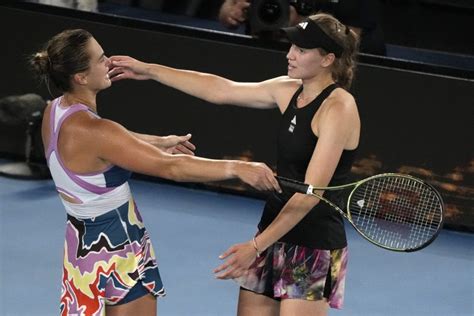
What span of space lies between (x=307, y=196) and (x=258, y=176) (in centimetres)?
29

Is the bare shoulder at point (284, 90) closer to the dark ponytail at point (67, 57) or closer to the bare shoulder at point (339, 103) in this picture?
the bare shoulder at point (339, 103)

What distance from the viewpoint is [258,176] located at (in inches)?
173

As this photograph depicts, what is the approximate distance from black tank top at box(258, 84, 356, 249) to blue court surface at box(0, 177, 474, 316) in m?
1.97

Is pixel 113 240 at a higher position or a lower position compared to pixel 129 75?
lower

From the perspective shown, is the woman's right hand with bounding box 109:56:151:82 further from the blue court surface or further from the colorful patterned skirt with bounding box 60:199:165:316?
the blue court surface

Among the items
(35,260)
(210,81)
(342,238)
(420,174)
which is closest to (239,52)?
(420,174)

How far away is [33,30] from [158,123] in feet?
4.14

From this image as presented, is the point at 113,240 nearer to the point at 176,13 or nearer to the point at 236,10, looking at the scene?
the point at 236,10

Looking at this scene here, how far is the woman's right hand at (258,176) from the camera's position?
4387 mm

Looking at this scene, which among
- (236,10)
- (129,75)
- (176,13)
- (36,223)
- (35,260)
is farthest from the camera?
(176,13)

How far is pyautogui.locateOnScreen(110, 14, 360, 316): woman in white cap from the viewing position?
461cm

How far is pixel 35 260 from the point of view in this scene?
7.32m

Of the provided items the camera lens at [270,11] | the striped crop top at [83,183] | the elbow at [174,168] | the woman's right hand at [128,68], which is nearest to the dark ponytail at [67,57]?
the striped crop top at [83,183]

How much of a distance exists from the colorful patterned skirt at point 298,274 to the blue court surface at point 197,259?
5.93 ft
